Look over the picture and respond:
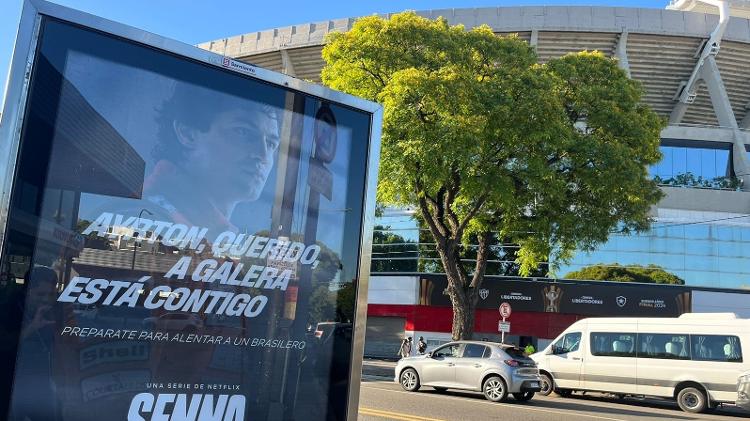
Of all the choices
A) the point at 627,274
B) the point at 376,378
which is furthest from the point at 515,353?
the point at 627,274

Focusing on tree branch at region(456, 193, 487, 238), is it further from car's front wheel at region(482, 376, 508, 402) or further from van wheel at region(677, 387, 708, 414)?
van wheel at region(677, 387, 708, 414)

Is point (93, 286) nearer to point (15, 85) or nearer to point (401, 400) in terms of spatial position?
point (15, 85)

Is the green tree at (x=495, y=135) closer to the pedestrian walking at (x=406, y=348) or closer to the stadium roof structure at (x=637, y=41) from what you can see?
the pedestrian walking at (x=406, y=348)

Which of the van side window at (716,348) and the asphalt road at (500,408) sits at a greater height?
the van side window at (716,348)

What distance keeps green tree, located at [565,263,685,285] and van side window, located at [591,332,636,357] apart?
14.4m

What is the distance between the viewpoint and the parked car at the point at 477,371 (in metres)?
14.4

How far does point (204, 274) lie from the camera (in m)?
2.96

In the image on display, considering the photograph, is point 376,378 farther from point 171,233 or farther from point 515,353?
→ point 171,233

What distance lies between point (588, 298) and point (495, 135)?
51.0 ft

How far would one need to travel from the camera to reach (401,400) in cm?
1355

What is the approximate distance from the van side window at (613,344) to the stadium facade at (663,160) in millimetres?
14159

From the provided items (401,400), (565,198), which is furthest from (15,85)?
(565,198)

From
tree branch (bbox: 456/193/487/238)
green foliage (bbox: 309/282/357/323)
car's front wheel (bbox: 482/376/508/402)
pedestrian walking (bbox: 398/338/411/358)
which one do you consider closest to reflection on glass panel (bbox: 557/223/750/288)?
pedestrian walking (bbox: 398/338/411/358)

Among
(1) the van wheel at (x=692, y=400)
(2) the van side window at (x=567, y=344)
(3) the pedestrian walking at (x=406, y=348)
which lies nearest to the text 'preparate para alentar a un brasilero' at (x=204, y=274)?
(1) the van wheel at (x=692, y=400)
